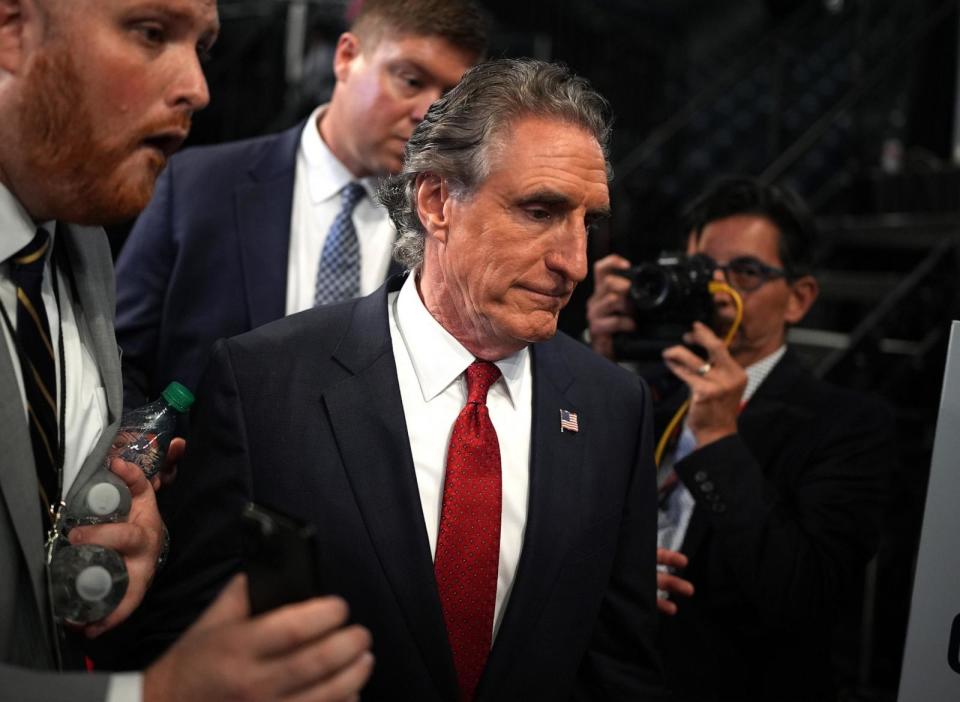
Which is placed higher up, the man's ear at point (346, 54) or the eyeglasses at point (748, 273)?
the man's ear at point (346, 54)

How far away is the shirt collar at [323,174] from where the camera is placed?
8.17ft

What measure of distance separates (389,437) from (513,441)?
245mm

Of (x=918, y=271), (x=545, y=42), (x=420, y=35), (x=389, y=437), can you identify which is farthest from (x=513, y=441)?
(x=545, y=42)

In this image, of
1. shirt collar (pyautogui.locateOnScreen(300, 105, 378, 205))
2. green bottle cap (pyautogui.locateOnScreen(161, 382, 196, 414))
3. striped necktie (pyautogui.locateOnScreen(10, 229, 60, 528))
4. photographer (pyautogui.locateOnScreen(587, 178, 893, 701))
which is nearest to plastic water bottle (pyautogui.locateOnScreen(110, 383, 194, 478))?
green bottle cap (pyautogui.locateOnScreen(161, 382, 196, 414))

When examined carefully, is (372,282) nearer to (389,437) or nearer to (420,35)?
(420,35)

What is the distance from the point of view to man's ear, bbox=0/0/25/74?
46.5 inches

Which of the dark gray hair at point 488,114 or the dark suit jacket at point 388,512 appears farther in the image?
the dark gray hair at point 488,114

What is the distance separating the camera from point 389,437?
1.71m

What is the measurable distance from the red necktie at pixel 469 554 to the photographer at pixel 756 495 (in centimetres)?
64

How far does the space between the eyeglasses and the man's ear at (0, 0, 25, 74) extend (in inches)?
74.4

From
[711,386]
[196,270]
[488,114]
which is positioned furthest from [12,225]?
[711,386]

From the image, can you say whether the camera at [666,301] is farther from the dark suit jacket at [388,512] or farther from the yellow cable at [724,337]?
the dark suit jacket at [388,512]

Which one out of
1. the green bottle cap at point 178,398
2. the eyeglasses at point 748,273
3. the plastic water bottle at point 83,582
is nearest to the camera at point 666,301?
the eyeglasses at point 748,273

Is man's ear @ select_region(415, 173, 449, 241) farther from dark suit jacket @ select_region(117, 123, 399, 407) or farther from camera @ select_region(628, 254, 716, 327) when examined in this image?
camera @ select_region(628, 254, 716, 327)
